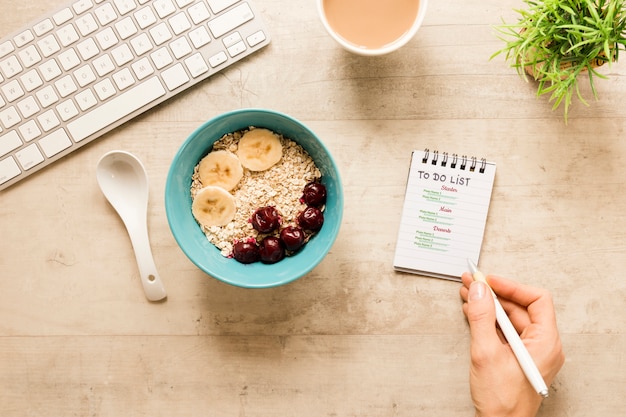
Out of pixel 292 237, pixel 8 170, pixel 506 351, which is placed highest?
pixel 8 170

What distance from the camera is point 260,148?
34.3 inches

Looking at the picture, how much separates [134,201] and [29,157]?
198mm

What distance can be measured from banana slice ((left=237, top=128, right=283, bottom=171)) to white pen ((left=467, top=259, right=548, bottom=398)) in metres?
0.41

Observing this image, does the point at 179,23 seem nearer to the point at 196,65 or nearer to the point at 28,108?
the point at 196,65

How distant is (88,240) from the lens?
0.95m

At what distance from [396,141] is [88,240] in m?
0.59

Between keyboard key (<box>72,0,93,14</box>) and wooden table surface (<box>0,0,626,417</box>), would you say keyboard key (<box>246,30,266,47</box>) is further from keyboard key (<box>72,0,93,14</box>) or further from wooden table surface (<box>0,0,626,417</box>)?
keyboard key (<box>72,0,93,14</box>)

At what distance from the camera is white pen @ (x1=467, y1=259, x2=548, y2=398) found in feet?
2.73

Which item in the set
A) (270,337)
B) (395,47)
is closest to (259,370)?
(270,337)

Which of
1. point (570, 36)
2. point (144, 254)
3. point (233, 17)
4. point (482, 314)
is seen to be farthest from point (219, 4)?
point (482, 314)

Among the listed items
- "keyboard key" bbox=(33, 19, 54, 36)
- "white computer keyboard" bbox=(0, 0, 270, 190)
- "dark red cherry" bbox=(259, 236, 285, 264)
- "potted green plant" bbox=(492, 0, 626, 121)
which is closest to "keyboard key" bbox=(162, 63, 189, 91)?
"white computer keyboard" bbox=(0, 0, 270, 190)

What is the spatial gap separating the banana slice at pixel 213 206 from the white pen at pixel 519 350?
44 cm

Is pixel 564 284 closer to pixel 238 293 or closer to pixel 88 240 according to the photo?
pixel 238 293

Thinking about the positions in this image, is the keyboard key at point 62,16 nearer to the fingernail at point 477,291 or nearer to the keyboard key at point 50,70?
the keyboard key at point 50,70
